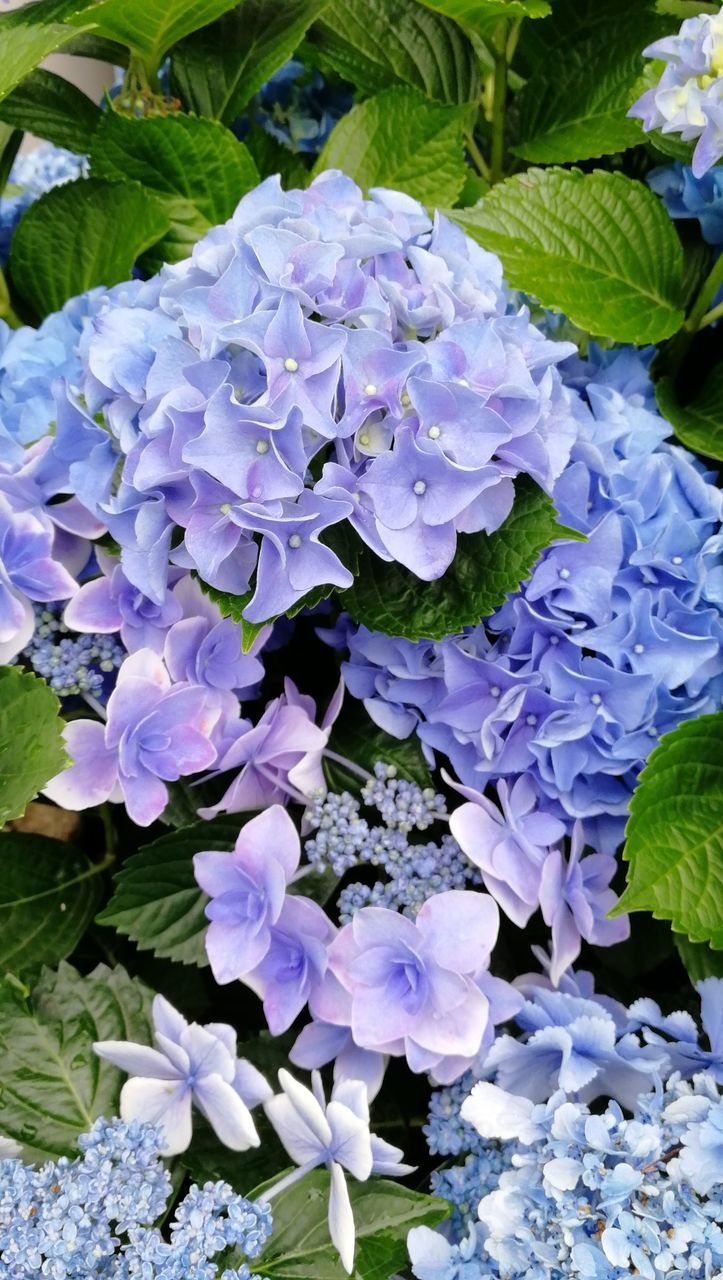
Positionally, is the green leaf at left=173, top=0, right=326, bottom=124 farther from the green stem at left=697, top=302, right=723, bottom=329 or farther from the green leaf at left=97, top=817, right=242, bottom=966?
the green leaf at left=97, top=817, right=242, bottom=966

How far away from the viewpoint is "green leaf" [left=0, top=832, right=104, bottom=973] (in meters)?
0.83

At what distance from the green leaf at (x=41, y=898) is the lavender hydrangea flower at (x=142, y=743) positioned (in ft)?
0.47

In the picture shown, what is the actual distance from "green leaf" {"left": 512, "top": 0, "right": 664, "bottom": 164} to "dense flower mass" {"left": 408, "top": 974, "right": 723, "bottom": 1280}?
2.10 ft

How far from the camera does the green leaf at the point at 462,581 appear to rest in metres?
0.68

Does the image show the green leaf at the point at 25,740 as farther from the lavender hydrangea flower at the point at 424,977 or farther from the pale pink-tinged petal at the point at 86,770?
the lavender hydrangea flower at the point at 424,977

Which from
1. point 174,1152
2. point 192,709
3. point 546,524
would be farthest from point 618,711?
point 174,1152

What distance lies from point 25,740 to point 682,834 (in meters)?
0.41

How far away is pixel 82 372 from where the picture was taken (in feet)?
2.55

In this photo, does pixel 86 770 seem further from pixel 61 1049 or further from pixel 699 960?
Result: pixel 699 960

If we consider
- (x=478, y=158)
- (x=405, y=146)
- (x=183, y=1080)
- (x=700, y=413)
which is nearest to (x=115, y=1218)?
(x=183, y=1080)

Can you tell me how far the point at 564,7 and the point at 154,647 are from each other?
25.6 inches

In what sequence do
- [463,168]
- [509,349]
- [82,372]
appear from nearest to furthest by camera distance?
[509,349] < [82,372] < [463,168]

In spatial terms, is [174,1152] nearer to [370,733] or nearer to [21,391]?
[370,733]

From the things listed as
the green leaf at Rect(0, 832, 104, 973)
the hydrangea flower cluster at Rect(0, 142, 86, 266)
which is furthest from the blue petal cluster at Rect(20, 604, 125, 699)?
the hydrangea flower cluster at Rect(0, 142, 86, 266)
